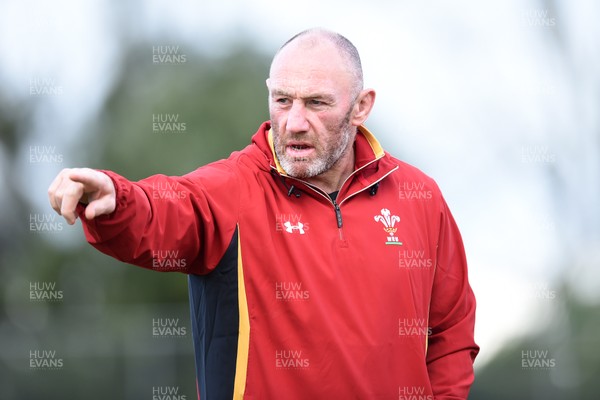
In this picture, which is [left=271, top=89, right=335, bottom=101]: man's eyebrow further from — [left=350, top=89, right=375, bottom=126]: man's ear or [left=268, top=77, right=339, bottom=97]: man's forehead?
[left=350, top=89, right=375, bottom=126]: man's ear

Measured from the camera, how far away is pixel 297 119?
3107 millimetres

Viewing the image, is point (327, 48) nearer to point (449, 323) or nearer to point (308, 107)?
point (308, 107)

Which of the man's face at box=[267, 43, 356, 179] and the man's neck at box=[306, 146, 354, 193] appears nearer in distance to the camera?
the man's face at box=[267, 43, 356, 179]

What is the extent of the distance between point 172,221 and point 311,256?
52cm

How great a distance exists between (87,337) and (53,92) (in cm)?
252

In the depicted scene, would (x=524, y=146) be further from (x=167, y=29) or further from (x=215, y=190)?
(x=215, y=190)

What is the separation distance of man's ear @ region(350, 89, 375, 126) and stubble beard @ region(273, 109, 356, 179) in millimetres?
47

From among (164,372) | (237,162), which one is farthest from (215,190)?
(164,372)

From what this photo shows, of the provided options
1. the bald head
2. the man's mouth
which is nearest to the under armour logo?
the man's mouth

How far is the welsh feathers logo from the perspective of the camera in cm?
316

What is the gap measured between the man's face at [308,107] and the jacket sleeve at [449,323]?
54 centimetres

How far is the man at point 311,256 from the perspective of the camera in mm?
2898

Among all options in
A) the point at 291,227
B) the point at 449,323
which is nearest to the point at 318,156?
the point at 291,227

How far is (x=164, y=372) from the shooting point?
26.6ft
